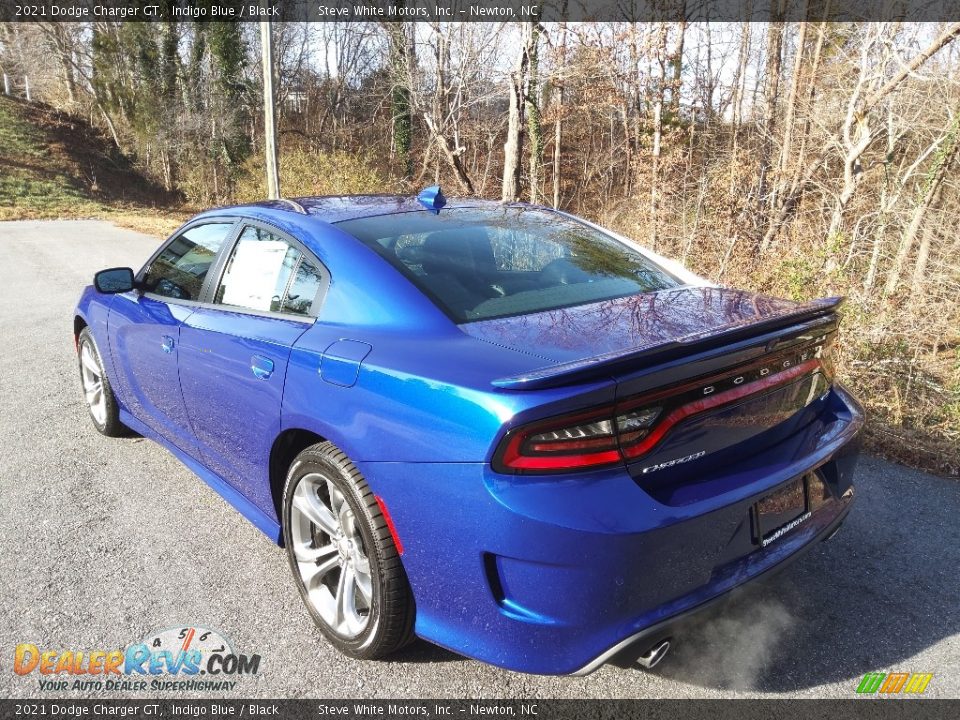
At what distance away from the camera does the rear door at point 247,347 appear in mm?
2660

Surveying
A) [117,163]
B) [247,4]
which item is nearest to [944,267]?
[247,4]

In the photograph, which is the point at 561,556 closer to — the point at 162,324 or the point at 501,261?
the point at 501,261

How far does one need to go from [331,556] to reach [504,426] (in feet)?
3.59

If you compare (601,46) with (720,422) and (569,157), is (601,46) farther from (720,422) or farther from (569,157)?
(569,157)

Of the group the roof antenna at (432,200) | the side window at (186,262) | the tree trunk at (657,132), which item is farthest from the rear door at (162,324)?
the tree trunk at (657,132)

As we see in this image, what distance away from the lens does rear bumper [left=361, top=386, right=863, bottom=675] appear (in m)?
1.82

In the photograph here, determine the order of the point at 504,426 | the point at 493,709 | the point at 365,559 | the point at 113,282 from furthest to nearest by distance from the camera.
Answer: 1. the point at 113,282
2. the point at 365,559
3. the point at 493,709
4. the point at 504,426

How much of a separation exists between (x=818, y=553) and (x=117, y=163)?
4531 centimetres

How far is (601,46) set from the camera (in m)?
11.9

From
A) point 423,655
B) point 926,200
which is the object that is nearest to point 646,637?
point 423,655

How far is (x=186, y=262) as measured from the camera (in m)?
3.66

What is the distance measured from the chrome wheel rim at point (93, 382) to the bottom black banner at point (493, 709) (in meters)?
2.55

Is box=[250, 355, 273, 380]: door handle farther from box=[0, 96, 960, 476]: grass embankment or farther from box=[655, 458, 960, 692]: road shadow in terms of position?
box=[0, 96, 960, 476]: grass embankment

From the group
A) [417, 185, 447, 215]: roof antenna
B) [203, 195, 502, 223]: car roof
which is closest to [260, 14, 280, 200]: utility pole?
[203, 195, 502, 223]: car roof
